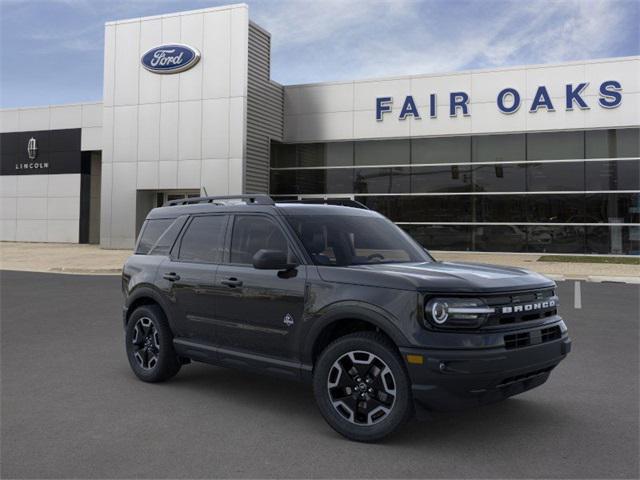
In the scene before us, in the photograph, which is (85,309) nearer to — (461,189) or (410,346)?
(410,346)

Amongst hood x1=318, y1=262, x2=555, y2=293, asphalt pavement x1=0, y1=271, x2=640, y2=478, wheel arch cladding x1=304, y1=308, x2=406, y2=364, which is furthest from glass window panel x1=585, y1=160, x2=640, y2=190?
wheel arch cladding x1=304, y1=308, x2=406, y2=364

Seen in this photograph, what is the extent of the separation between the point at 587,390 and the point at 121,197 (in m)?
25.1

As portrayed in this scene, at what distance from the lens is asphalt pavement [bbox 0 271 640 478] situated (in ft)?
12.7

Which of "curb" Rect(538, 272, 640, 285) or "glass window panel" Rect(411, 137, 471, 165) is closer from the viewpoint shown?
"curb" Rect(538, 272, 640, 285)

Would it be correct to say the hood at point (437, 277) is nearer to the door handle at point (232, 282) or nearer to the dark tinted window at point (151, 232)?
the door handle at point (232, 282)

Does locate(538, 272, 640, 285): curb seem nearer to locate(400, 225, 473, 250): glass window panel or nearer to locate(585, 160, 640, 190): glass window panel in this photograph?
locate(585, 160, 640, 190): glass window panel

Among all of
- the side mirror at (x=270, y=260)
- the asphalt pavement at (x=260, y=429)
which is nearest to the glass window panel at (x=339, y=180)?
the asphalt pavement at (x=260, y=429)

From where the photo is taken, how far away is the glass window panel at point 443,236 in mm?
25297

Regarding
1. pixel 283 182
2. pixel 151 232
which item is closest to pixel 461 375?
pixel 151 232

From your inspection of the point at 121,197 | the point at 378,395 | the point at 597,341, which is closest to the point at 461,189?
the point at 121,197

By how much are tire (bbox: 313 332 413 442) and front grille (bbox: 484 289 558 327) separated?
73 centimetres

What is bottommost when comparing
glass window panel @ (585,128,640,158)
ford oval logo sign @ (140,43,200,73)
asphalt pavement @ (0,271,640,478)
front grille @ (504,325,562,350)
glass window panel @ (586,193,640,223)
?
asphalt pavement @ (0,271,640,478)

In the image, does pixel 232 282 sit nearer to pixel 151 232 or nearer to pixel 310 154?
pixel 151 232

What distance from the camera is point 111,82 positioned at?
2781 centimetres
